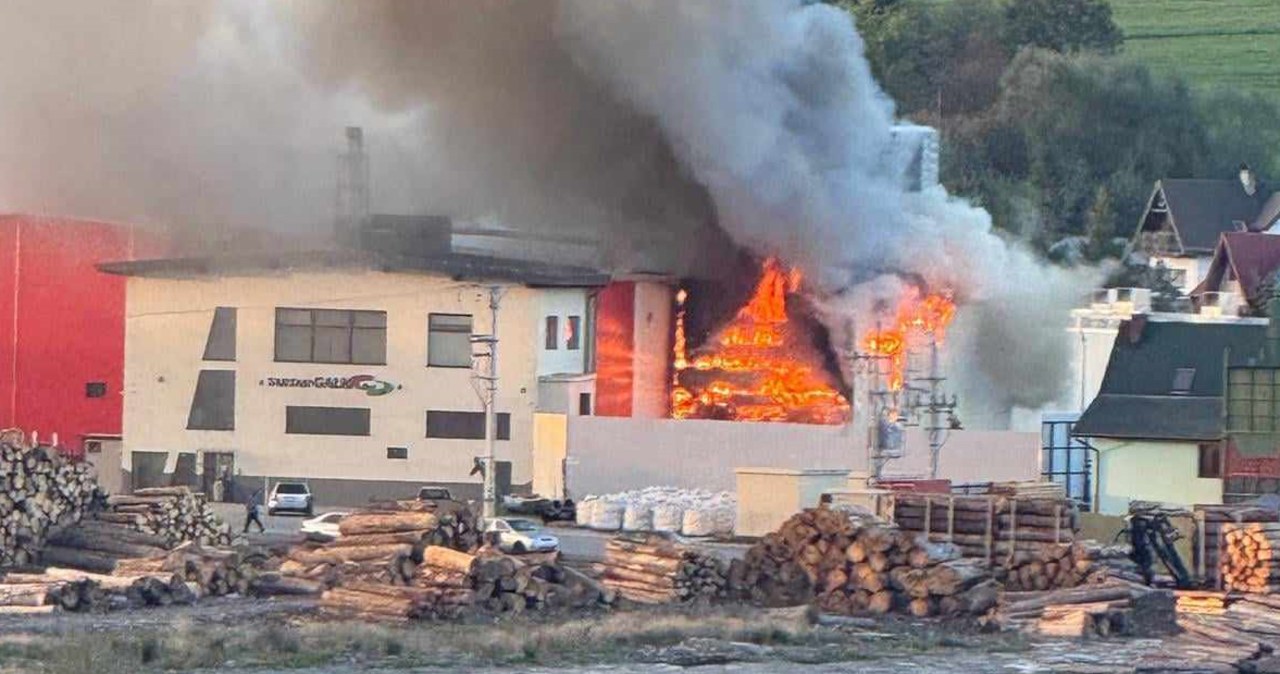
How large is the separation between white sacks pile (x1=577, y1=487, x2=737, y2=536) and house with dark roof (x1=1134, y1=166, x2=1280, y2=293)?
42.7 m

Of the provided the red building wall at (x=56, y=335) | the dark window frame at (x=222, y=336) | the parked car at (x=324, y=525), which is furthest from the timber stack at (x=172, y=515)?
the red building wall at (x=56, y=335)

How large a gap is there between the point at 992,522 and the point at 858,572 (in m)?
4.87

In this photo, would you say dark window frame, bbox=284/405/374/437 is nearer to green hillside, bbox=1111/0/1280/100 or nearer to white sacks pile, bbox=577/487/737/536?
white sacks pile, bbox=577/487/737/536

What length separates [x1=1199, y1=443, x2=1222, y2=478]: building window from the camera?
63.5 m

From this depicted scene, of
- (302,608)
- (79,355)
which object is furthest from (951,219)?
(302,608)

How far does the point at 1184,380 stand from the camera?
66500 mm

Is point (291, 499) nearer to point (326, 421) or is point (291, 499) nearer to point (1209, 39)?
point (326, 421)

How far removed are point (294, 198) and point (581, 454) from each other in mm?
12944

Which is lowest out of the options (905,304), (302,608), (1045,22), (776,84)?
(302,608)

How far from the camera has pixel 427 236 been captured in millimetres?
74375

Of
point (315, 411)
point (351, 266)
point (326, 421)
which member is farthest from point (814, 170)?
point (315, 411)

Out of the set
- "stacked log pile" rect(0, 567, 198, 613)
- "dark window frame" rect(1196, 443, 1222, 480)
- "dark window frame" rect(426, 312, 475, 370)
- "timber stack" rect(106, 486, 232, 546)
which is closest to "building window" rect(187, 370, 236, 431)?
"dark window frame" rect(426, 312, 475, 370)

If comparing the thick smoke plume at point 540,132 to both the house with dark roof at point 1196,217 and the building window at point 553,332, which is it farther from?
the house with dark roof at point 1196,217

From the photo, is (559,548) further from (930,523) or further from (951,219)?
(951,219)
